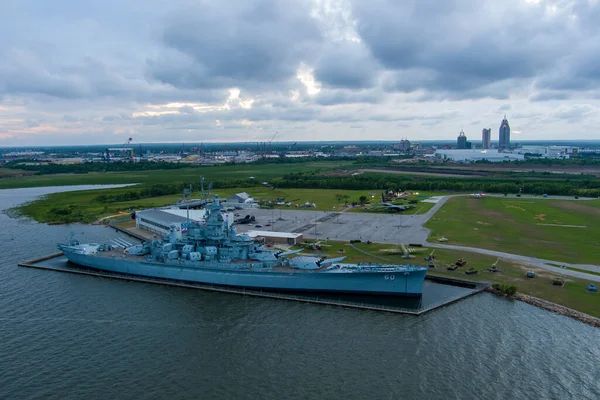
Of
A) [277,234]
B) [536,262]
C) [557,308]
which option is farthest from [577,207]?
[277,234]

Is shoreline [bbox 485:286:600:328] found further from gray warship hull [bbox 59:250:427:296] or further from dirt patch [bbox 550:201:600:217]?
dirt patch [bbox 550:201:600:217]

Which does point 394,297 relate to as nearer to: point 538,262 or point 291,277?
point 291,277

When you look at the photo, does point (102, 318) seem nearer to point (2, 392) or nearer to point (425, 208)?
point (2, 392)

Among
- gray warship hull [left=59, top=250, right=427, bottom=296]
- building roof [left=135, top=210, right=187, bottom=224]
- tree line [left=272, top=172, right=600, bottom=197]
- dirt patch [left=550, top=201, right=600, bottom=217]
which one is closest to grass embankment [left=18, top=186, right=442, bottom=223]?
tree line [left=272, top=172, right=600, bottom=197]

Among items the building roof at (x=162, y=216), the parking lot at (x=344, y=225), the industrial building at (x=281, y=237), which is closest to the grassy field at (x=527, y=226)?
the parking lot at (x=344, y=225)

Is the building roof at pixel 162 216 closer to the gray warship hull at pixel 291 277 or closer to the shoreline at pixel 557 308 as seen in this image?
the gray warship hull at pixel 291 277

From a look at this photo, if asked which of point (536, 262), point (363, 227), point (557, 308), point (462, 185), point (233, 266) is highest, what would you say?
point (462, 185)
